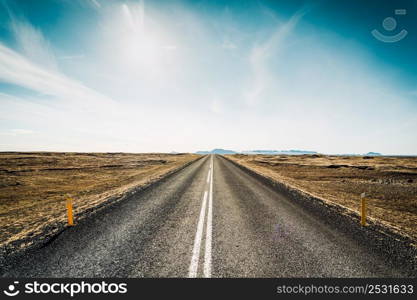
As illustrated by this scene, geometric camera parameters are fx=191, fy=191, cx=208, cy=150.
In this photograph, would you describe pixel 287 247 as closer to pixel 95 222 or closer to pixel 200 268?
pixel 200 268

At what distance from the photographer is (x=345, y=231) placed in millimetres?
6258

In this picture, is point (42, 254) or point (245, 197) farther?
point (245, 197)

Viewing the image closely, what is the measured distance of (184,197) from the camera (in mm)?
10906

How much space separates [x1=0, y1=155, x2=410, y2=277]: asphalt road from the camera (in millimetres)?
4099

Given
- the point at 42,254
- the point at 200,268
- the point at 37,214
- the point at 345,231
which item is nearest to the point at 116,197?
the point at 37,214

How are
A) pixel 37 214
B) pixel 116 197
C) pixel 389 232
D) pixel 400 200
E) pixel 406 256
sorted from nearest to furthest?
pixel 406 256 < pixel 389 232 < pixel 37 214 < pixel 116 197 < pixel 400 200

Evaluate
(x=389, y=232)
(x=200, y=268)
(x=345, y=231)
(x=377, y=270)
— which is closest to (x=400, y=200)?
(x=389, y=232)

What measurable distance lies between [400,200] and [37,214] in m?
19.9

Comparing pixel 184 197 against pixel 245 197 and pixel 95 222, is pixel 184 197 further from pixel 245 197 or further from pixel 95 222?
pixel 95 222

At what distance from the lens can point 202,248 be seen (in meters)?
5.05

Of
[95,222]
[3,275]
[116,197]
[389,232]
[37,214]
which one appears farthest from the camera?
[116,197]

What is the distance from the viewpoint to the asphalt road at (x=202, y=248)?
4.10m

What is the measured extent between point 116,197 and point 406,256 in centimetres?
1179

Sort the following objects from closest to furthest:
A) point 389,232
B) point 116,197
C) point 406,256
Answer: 1. point 406,256
2. point 389,232
3. point 116,197
